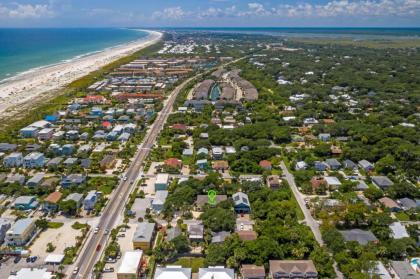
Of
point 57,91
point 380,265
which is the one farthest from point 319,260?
point 57,91

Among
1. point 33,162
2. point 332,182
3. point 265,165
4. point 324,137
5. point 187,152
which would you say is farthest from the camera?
point 324,137

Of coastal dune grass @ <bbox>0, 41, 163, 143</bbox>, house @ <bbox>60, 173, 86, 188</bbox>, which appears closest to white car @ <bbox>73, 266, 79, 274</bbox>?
house @ <bbox>60, 173, 86, 188</bbox>

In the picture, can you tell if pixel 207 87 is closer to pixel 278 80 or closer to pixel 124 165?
pixel 278 80

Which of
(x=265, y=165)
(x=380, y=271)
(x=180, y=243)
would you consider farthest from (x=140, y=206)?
(x=380, y=271)

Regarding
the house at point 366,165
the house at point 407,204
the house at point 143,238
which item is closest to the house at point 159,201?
the house at point 143,238

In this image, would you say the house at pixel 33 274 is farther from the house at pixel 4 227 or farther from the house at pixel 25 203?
the house at pixel 25 203

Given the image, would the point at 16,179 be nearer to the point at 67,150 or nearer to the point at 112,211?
the point at 67,150
